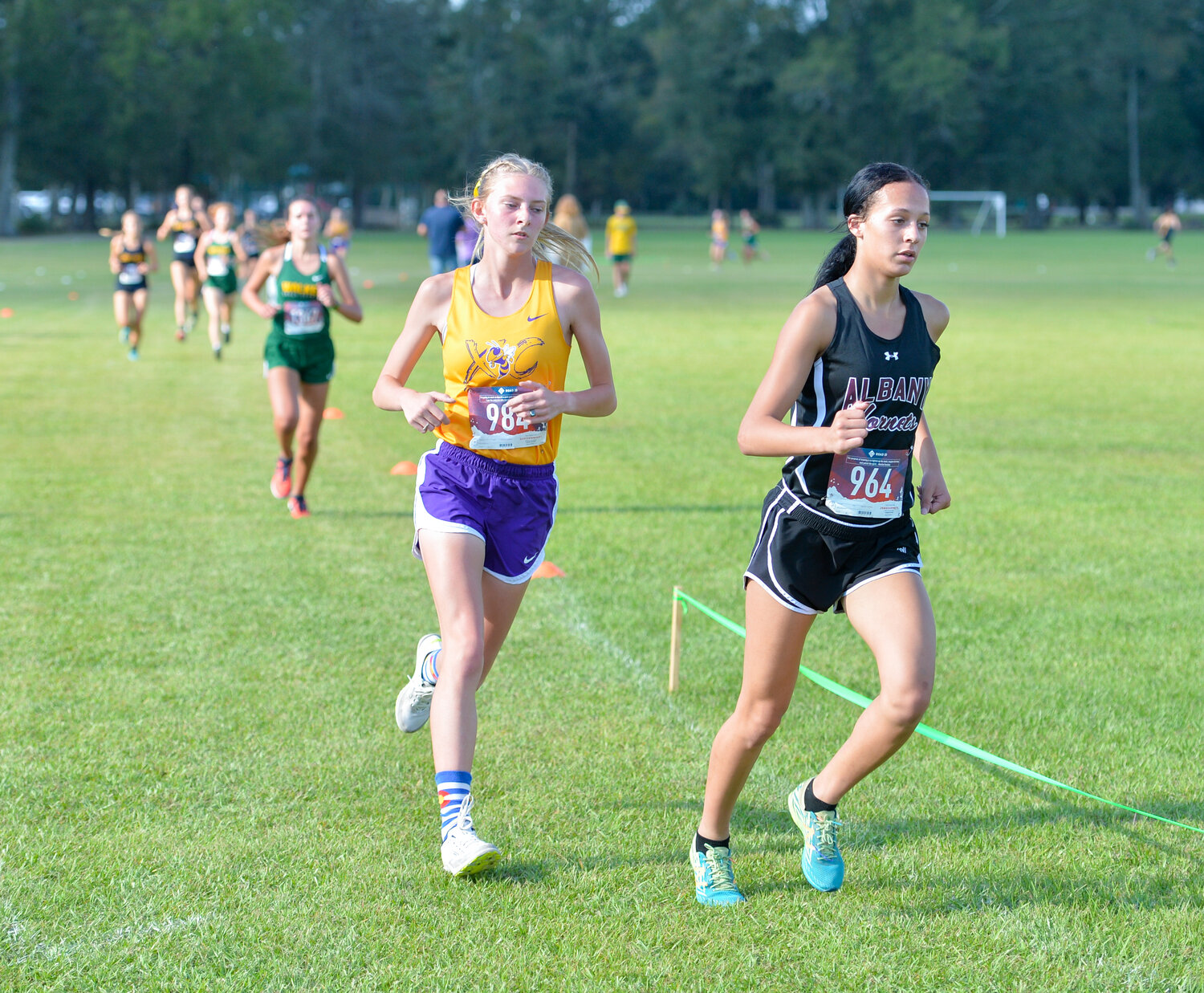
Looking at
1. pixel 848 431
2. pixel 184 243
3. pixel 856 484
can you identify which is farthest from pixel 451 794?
pixel 184 243

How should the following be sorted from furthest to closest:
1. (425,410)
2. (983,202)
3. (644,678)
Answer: (983,202) → (644,678) → (425,410)

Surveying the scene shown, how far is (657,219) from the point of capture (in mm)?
109312

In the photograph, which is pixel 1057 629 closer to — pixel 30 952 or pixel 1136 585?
pixel 1136 585

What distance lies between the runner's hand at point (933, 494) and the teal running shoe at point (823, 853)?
38.1 inches

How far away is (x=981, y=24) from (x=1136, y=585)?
9648 centimetres

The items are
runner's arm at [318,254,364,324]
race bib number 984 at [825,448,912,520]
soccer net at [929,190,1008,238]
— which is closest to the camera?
race bib number 984 at [825,448,912,520]

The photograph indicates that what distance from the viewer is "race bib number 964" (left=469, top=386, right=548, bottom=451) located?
14.3 feet

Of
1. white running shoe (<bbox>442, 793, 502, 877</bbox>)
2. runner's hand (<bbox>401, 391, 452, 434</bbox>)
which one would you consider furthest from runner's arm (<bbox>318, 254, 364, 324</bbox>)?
white running shoe (<bbox>442, 793, 502, 877</bbox>)

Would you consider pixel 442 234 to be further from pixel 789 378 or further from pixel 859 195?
pixel 789 378

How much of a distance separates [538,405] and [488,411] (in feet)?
0.77

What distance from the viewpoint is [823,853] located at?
409 centimetres

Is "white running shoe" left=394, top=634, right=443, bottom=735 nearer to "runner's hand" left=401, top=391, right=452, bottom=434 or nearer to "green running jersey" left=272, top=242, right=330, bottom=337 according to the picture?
"runner's hand" left=401, top=391, right=452, bottom=434

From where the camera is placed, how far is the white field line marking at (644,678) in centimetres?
513

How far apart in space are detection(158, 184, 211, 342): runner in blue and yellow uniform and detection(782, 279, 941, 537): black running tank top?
18706 millimetres
